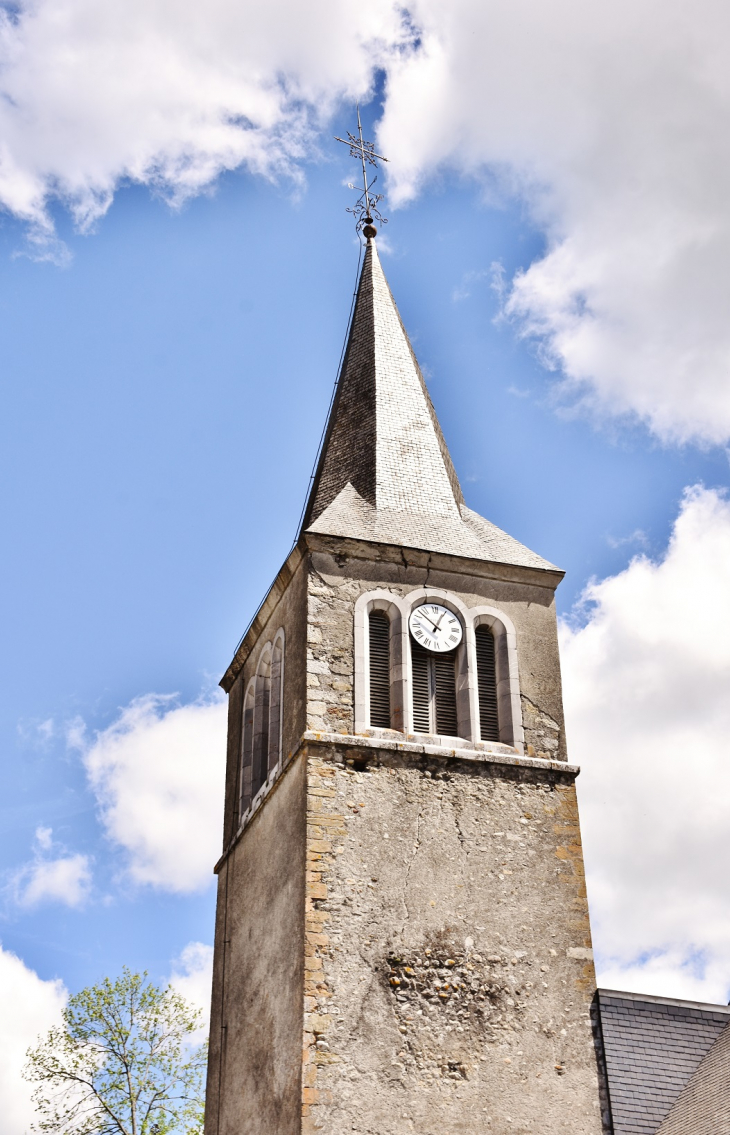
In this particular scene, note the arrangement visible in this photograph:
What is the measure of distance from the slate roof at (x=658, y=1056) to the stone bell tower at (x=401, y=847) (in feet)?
1.01

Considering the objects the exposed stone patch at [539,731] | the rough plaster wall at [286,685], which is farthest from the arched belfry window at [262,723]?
the exposed stone patch at [539,731]

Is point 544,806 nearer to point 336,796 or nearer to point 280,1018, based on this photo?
point 336,796

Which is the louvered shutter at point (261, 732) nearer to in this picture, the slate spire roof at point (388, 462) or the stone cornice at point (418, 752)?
the stone cornice at point (418, 752)

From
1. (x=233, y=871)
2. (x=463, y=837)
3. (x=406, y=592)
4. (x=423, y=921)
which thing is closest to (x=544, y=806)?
(x=463, y=837)

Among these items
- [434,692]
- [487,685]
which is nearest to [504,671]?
[487,685]

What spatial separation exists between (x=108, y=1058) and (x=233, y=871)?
9451 millimetres

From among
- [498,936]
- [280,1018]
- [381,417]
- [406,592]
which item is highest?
[381,417]

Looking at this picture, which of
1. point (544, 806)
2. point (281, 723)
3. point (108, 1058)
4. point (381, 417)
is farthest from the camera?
point (108, 1058)

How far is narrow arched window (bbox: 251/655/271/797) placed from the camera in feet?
56.8

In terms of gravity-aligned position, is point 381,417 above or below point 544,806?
above

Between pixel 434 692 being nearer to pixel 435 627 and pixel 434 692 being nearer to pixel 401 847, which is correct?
pixel 435 627

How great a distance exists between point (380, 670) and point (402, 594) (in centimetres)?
117

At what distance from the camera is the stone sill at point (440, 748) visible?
14859mm

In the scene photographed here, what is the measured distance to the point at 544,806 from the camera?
50.2ft
